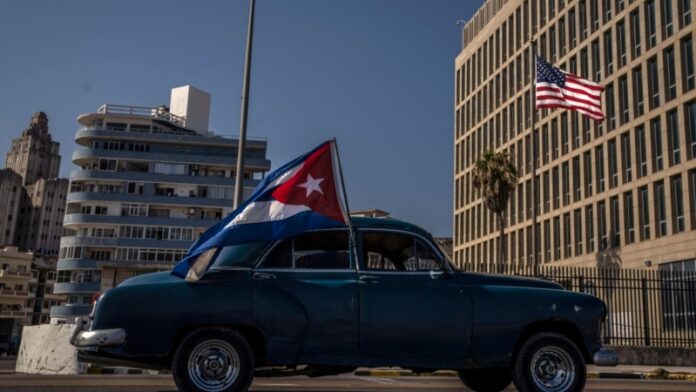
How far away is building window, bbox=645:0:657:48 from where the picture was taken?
4075cm

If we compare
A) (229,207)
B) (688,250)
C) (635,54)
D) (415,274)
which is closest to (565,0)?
(635,54)

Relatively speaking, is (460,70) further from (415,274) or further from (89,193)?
(415,274)

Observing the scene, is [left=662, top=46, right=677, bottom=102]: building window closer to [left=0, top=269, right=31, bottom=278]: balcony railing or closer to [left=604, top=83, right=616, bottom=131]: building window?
[left=604, top=83, right=616, bottom=131]: building window

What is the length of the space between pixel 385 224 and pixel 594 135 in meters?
41.9

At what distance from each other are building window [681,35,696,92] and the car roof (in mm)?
34440

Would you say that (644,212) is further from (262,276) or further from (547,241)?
(262,276)

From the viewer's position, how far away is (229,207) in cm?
7788

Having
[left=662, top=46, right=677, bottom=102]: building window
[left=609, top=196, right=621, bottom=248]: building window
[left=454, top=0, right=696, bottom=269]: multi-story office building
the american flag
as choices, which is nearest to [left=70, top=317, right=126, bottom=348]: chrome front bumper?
[left=454, top=0, right=696, bottom=269]: multi-story office building

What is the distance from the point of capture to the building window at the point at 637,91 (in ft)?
137

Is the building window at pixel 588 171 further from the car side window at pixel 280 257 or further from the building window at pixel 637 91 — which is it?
the car side window at pixel 280 257

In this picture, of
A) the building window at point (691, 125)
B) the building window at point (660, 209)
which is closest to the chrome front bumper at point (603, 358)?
the building window at point (691, 125)

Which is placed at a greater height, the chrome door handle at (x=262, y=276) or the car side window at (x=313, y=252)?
Result: the car side window at (x=313, y=252)

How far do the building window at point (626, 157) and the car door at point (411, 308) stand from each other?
3807 centimetres

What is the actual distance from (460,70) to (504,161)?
24530mm
